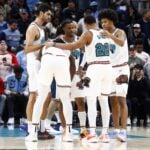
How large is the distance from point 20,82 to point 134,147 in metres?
6.50

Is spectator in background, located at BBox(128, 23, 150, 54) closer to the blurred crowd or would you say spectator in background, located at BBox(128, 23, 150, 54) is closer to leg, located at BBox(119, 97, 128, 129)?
the blurred crowd

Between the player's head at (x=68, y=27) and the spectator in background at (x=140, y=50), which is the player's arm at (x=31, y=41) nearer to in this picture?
the player's head at (x=68, y=27)

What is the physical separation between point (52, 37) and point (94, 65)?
3.22 metres

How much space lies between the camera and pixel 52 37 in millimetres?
14172

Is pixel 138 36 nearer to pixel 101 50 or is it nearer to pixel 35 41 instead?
pixel 35 41

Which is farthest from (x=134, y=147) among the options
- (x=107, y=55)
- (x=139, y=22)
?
(x=139, y=22)

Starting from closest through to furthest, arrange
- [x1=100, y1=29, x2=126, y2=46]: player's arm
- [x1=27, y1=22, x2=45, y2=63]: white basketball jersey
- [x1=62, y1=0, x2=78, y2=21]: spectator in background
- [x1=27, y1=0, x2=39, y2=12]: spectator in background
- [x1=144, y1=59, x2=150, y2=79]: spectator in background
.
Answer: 1. [x1=100, y1=29, x2=126, y2=46]: player's arm
2. [x1=27, y1=22, x2=45, y2=63]: white basketball jersey
3. [x1=144, y1=59, x2=150, y2=79]: spectator in background
4. [x1=62, y1=0, x2=78, y2=21]: spectator in background
5. [x1=27, y1=0, x2=39, y2=12]: spectator in background

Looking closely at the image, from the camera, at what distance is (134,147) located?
34.9 ft

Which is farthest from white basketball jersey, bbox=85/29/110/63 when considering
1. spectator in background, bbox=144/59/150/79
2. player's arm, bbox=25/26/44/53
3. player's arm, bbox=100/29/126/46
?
spectator in background, bbox=144/59/150/79

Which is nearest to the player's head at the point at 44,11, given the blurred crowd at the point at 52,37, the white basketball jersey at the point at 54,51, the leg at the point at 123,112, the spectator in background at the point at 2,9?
the white basketball jersey at the point at 54,51

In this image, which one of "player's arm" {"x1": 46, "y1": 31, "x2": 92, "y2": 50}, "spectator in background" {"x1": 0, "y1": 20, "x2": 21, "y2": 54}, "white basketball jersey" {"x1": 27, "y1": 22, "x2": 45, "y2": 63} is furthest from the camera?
"spectator in background" {"x1": 0, "y1": 20, "x2": 21, "y2": 54}

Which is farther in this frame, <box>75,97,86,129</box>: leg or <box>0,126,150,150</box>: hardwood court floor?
<box>75,97,86,129</box>: leg

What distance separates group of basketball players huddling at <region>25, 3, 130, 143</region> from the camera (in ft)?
36.4

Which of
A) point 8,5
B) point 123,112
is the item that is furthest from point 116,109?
point 8,5
